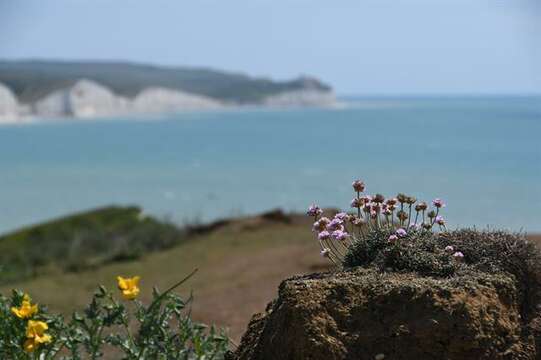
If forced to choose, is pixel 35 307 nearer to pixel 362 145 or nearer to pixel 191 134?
pixel 362 145

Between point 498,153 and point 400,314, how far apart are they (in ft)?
182

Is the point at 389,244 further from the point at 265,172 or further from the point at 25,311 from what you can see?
the point at 265,172

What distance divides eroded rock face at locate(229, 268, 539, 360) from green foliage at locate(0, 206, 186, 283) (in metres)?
12.3

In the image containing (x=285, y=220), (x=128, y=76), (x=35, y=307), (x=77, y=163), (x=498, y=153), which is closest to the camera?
(x=35, y=307)

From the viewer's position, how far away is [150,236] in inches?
727

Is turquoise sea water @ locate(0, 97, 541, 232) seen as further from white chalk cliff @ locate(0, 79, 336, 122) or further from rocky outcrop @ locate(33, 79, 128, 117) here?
rocky outcrop @ locate(33, 79, 128, 117)

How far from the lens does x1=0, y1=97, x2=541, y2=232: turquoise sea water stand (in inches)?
1355

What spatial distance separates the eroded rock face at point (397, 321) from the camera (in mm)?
3879

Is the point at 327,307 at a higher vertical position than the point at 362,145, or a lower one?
higher

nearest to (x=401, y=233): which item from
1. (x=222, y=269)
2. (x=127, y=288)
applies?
(x=127, y=288)

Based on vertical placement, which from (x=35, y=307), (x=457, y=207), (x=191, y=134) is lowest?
(x=191, y=134)

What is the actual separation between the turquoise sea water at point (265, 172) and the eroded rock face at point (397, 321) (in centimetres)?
1291

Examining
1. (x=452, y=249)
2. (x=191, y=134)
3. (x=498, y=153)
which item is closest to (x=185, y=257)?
(x=452, y=249)

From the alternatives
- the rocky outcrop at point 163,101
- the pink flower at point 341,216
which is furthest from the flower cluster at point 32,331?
the rocky outcrop at point 163,101
